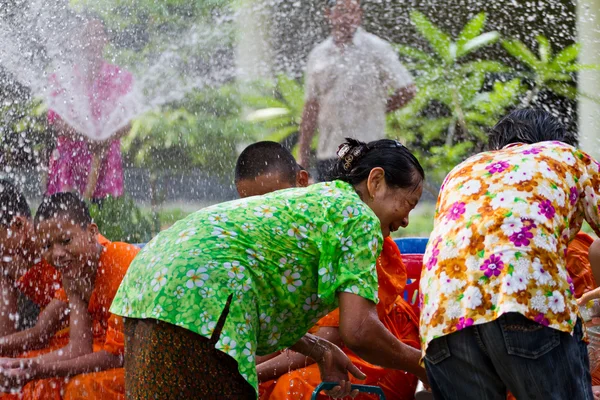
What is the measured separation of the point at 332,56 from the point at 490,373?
4745 millimetres

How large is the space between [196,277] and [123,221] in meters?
4.92

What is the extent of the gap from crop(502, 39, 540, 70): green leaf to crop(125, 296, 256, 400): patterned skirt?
6963mm

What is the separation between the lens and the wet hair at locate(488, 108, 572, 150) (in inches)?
118

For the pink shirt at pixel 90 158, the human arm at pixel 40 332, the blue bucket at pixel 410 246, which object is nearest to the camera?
Result: the human arm at pixel 40 332

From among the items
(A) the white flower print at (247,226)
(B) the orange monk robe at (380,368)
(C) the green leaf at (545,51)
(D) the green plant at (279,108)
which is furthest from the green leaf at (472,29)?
(A) the white flower print at (247,226)

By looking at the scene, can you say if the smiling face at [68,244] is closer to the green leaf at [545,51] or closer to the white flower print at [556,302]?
the white flower print at [556,302]

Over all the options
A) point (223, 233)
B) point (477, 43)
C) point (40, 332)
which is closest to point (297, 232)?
point (223, 233)

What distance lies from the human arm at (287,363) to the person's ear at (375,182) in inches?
47.0

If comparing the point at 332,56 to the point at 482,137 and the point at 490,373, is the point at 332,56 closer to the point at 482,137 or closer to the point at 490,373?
the point at 482,137

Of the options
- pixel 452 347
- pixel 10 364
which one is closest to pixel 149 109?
pixel 10 364

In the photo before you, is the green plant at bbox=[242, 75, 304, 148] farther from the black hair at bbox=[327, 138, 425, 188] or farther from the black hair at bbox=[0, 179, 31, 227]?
the black hair at bbox=[327, 138, 425, 188]

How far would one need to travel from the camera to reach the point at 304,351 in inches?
124

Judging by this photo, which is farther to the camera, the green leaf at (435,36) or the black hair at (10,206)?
the green leaf at (435,36)

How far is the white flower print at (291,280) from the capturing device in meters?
2.67
